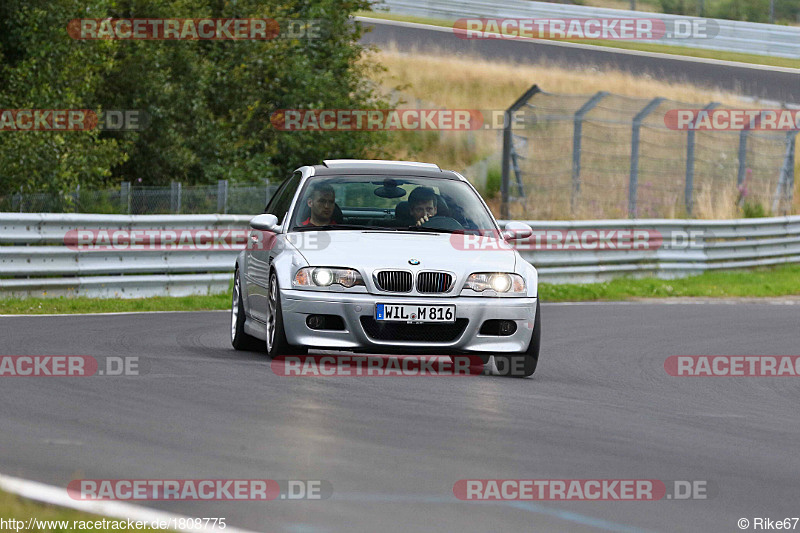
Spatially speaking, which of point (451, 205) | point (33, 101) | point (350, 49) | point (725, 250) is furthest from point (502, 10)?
point (451, 205)

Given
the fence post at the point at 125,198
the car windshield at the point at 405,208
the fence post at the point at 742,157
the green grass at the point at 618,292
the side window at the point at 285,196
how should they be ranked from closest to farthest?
the car windshield at the point at 405,208
the side window at the point at 285,196
the green grass at the point at 618,292
the fence post at the point at 125,198
the fence post at the point at 742,157

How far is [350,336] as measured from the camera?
959 cm

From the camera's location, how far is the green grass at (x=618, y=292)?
15.5 m

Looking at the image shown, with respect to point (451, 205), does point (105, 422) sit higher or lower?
lower

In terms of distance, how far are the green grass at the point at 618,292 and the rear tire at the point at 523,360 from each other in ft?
21.2

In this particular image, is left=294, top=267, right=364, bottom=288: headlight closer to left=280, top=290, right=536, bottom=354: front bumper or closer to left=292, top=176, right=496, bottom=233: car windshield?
left=280, top=290, right=536, bottom=354: front bumper

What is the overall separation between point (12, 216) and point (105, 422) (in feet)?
30.3

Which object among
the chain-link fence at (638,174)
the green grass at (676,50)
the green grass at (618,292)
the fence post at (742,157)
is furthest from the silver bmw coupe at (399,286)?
the green grass at (676,50)

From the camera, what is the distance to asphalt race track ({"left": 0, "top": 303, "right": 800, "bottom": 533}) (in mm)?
5363

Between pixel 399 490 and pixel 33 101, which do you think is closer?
pixel 399 490

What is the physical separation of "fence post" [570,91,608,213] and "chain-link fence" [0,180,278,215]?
5.53 m

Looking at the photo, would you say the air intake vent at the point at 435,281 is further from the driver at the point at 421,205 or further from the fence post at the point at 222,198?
the fence post at the point at 222,198

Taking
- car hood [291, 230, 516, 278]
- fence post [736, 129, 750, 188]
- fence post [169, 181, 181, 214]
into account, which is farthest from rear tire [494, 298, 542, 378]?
fence post [736, 129, 750, 188]

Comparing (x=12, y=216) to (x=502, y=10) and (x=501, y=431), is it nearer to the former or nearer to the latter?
(x=501, y=431)
